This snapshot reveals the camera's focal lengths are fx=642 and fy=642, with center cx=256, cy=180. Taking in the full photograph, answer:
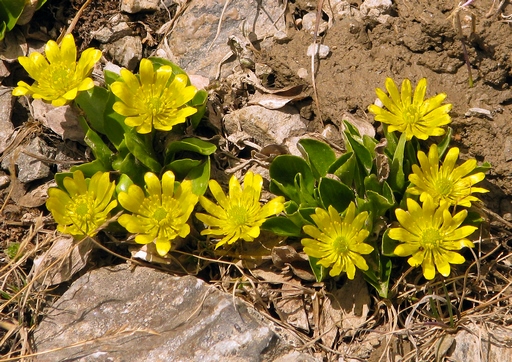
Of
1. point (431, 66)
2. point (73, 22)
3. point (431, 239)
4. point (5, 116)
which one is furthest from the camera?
point (73, 22)

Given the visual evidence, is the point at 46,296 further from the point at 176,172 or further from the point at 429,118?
the point at 429,118

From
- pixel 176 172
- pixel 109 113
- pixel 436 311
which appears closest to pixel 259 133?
pixel 176 172

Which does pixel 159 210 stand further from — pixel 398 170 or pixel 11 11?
pixel 11 11

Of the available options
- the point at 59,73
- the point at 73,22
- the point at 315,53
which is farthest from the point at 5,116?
the point at 315,53

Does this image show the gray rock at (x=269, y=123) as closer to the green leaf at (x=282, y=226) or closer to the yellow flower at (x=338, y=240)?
the green leaf at (x=282, y=226)

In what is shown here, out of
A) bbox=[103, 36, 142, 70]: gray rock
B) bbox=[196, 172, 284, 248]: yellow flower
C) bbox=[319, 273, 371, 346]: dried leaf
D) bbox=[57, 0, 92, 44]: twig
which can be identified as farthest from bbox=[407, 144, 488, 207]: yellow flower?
bbox=[57, 0, 92, 44]: twig

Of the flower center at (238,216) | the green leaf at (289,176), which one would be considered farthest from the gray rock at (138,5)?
the flower center at (238,216)
